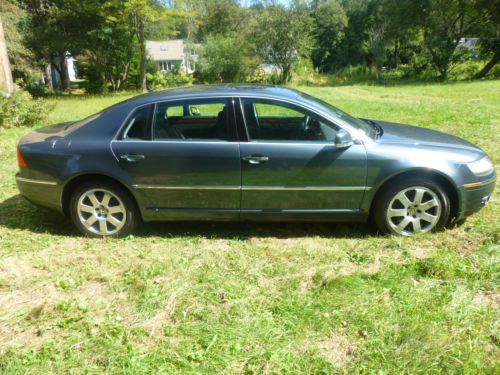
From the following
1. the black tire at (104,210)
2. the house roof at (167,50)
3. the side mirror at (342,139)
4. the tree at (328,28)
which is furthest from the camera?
the house roof at (167,50)

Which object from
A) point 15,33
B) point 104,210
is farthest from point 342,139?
point 15,33

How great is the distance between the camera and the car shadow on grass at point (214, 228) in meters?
4.19

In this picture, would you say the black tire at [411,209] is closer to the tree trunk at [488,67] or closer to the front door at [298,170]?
the front door at [298,170]

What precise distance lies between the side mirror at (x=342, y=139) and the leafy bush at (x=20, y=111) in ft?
32.1

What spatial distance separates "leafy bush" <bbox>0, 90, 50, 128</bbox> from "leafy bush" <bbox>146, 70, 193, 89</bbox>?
Result: 22293 millimetres

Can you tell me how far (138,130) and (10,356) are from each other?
2.21 metres

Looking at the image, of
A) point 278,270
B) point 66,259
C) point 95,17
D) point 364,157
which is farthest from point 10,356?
point 95,17

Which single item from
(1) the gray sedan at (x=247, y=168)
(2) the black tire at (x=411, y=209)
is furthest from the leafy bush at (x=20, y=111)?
(2) the black tire at (x=411, y=209)

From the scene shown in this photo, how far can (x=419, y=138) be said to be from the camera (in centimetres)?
405

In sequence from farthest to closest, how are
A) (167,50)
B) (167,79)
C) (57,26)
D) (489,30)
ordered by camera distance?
(167,50) < (167,79) < (57,26) < (489,30)

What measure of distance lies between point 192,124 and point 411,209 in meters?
2.43

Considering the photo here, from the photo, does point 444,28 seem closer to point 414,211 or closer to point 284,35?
point 284,35

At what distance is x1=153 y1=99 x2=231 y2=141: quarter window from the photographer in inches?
151

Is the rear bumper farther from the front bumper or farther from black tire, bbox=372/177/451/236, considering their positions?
the front bumper
